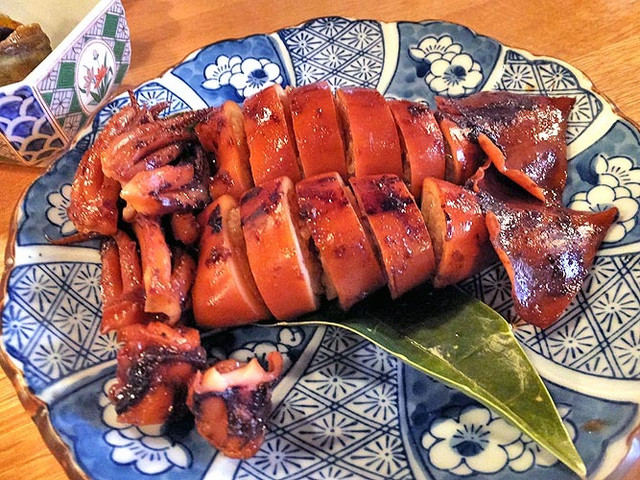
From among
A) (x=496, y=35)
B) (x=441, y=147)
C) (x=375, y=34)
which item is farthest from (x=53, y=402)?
(x=496, y=35)

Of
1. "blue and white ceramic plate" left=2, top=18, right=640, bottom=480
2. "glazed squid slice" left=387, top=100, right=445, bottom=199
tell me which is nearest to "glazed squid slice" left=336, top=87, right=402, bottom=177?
"glazed squid slice" left=387, top=100, right=445, bottom=199

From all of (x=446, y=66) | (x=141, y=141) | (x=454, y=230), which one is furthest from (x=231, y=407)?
(x=446, y=66)

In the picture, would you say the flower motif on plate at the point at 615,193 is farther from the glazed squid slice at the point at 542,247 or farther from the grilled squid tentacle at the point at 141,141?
the grilled squid tentacle at the point at 141,141

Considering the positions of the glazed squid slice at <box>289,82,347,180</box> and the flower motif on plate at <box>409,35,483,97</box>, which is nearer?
the glazed squid slice at <box>289,82,347,180</box>

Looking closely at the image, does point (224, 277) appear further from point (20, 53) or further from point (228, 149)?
point (20, 53)

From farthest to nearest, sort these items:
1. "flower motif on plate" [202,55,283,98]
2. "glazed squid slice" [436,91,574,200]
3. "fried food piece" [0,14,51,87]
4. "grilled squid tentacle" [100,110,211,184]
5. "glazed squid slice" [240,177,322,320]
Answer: "flower motif on plate" [202,55,283,98], "fried food piece" [0,14,51,87], "glazed squid slice" [436,91,574,200], "grilled squid tentacle" [100,110,211,184], "glazed squid slice" [240,177,322,320]

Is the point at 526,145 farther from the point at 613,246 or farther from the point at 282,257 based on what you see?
the point at 282,257

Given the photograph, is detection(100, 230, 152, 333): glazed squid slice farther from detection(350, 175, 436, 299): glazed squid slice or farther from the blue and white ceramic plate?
detection(350, 175, 436, 299): glazed squid slice
